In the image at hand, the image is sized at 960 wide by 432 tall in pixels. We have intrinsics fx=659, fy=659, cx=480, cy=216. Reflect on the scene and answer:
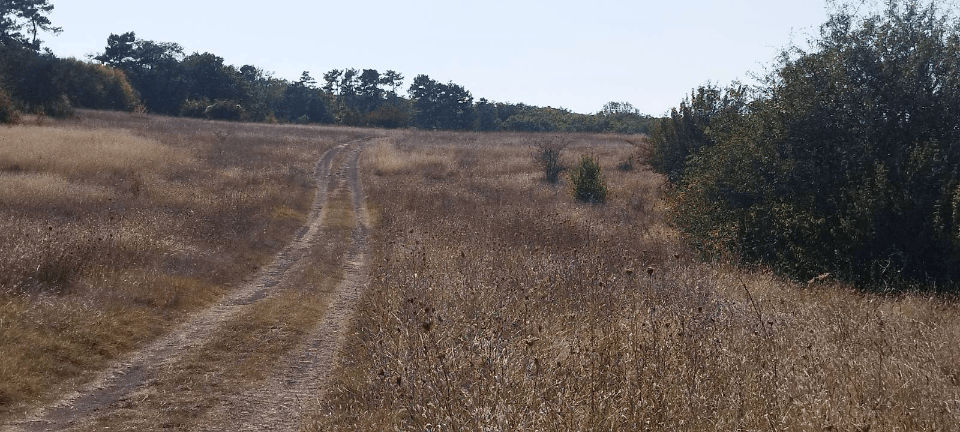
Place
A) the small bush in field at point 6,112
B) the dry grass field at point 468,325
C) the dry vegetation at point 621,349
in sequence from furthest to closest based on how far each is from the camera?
the small bush in field at point 6,112
the dry grass field at point 468,325
the dry vegetation at point 621,349

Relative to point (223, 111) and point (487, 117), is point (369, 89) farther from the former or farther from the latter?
point (223, 111)

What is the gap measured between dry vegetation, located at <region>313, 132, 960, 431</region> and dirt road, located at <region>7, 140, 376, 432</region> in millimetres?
448

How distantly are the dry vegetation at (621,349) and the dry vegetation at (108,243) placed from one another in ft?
8.78

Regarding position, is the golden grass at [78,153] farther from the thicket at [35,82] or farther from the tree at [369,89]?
the tree at [369,89]

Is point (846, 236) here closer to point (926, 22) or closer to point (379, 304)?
point (926, 22)

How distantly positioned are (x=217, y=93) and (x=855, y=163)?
248 ft

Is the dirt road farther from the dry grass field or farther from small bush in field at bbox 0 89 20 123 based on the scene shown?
small bush in field at bbox 0 89 20 123

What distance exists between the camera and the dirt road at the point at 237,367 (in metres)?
5.68

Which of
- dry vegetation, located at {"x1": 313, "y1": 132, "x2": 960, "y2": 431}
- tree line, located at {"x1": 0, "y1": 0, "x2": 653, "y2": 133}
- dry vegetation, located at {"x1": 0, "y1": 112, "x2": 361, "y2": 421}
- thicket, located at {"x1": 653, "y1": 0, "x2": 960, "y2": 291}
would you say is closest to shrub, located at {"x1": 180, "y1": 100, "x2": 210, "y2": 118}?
tree line, located at {"x1": 0, "y1": 0, "x2": 653, "y2": 133}

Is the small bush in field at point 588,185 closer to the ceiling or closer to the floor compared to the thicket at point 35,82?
closer to the floor

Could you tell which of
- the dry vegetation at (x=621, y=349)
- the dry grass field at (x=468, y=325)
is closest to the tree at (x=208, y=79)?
the dry grass field at (x=468, y=325)

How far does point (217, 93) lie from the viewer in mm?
77000

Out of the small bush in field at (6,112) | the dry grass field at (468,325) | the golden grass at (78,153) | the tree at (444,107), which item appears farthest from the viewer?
the tree at (444,107)

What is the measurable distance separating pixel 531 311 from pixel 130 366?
435 centimetres
